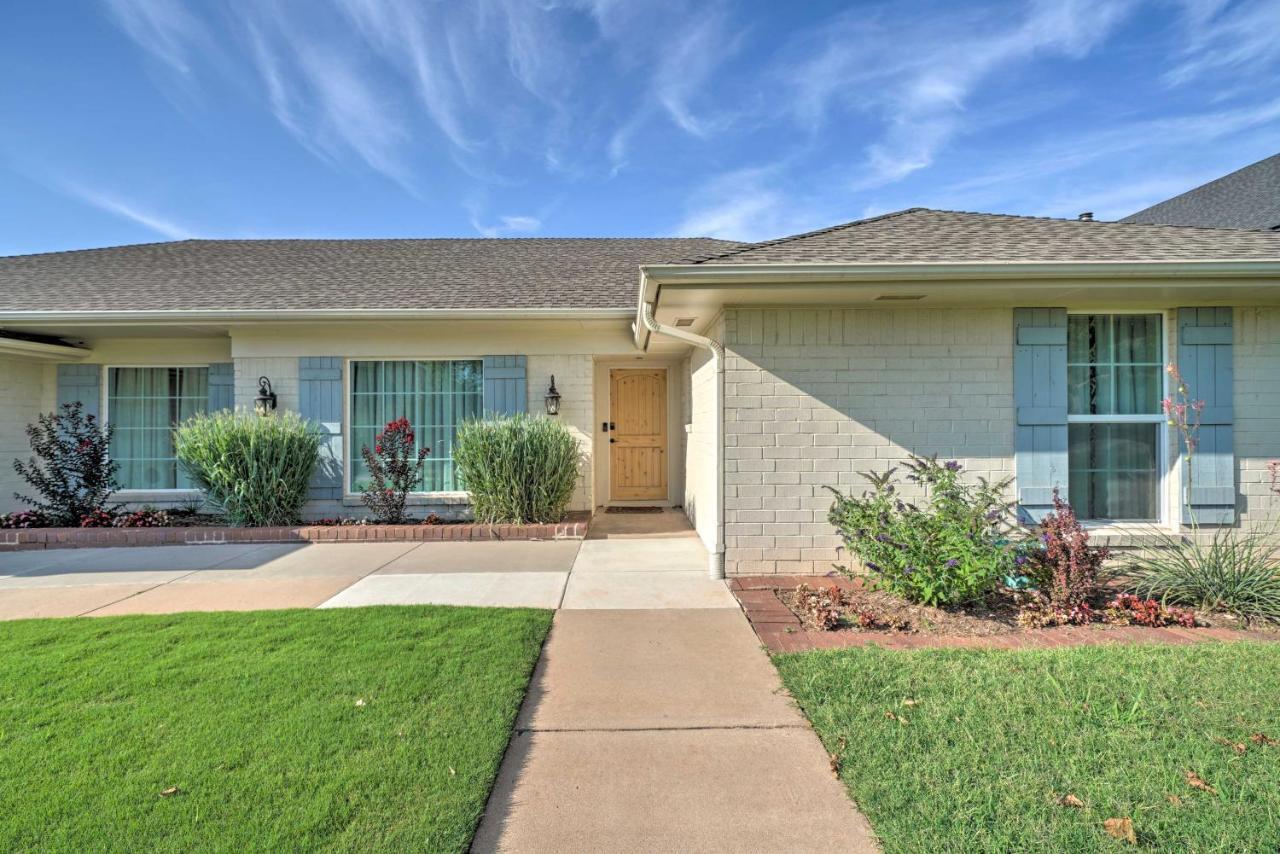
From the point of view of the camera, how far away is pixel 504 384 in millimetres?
7594

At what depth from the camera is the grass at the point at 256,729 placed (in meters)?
1.87

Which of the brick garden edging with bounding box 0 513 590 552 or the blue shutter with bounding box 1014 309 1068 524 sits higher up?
the blue shutter with bounding box 1014 309 1068 524

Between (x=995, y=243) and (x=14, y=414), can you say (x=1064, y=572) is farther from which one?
(x=14, y=414)

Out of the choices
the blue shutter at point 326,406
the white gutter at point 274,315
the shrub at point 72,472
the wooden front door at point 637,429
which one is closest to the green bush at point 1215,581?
the white gutter at point 274,315

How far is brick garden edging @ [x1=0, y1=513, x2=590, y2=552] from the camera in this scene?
20.9ft

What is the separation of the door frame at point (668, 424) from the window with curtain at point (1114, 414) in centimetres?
479

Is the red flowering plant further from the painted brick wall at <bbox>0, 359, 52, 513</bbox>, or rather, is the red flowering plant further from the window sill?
the painted brick wall at <bbox>0, 359, 52, 513</bbox>

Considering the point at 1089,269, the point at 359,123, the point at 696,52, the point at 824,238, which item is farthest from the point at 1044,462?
the point at 359,123

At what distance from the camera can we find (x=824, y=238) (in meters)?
5.06

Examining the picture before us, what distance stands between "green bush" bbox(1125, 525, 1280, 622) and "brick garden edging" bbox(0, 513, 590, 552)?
5047mm

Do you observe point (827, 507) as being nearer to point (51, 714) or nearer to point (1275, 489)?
point (1275, 489)

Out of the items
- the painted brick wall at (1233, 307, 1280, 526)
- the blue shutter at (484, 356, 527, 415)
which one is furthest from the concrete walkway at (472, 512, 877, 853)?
the painted brick wall at (1233, 307, 1280, 526)

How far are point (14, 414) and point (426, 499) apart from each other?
5.65m

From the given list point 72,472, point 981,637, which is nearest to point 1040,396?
point 981,637
